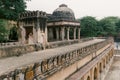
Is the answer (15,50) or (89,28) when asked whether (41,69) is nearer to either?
(15,50)

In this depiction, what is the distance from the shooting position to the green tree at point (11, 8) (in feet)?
84.8

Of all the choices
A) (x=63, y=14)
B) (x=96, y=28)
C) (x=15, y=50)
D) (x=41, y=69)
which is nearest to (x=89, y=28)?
(x=96, y=28)

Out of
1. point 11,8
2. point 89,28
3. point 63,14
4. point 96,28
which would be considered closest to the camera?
point 11,8

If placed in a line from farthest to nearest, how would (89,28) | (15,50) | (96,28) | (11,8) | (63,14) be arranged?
(96,28) → (89,28) → (63,14) → (11,8) → (15,50)

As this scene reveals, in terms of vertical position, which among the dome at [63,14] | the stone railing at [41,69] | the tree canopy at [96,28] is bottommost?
the stone railing at [41,69]

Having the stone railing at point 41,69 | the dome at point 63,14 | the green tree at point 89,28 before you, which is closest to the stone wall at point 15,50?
the stone railing at point 41,69

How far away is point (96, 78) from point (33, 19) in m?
7.60

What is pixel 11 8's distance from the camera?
27.4m

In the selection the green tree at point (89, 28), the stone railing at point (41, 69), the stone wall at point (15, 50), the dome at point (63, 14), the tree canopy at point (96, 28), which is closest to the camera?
the stone railing at point (41, 69)

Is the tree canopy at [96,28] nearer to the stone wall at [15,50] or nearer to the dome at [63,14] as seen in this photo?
the dome at [63,14]

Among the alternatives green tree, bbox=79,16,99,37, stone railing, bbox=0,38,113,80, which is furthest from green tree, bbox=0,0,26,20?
green tree, bbox=79,16,99,37

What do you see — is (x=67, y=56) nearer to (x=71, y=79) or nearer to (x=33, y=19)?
(x=71, y=79)

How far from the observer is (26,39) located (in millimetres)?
17000

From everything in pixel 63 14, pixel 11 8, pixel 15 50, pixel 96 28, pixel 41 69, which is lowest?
pixel 41 69
